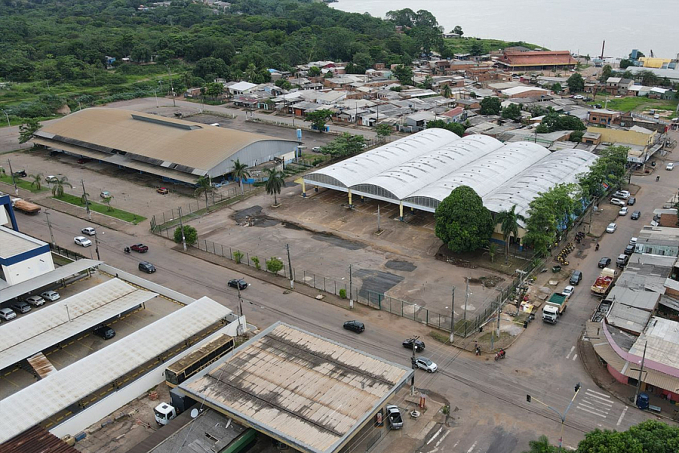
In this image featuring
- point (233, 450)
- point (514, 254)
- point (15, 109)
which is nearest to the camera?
point (233, 450)

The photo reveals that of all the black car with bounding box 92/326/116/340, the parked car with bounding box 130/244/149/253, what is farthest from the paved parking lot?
the parked car with bounding box 130/244/149/253

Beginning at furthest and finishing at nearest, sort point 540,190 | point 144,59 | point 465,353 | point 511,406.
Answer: point 144,59 → point 540,190 → point 465,353 → point 511,406

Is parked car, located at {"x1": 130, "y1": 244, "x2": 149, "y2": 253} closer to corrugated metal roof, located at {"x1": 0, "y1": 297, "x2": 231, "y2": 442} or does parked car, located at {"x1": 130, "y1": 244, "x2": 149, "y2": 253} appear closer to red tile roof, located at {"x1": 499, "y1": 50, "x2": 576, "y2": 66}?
corrugated metal roof, located at {"x1": 0, "y1": 297, "x2": 231, "y2": 442}

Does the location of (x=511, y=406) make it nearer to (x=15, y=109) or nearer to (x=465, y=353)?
(x=465, y=353)

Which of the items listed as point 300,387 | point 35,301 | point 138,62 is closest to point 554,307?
point 300,387

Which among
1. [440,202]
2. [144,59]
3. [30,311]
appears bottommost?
[30,311]

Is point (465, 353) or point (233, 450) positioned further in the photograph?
point (465, 353)

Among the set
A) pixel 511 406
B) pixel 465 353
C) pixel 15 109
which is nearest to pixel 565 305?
pixel 465 353

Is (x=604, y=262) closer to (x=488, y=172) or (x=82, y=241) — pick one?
(x=488, y=172)
